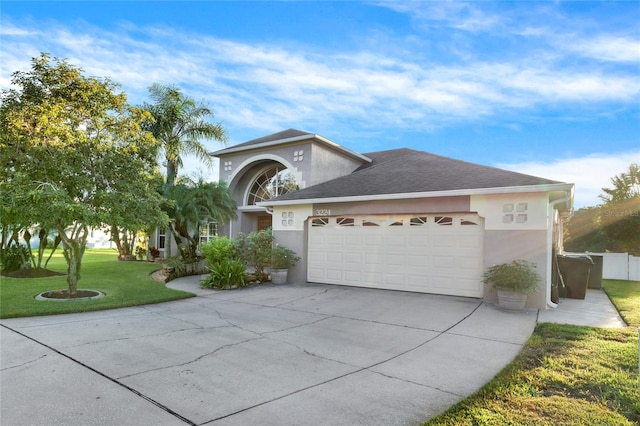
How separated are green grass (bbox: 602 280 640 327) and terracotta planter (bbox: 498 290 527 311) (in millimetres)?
1810

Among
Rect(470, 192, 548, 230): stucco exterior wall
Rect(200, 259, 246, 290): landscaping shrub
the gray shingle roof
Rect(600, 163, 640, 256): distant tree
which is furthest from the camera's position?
Rect(600, 163, 640, 256): distant tree

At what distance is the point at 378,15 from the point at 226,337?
8.46 metres

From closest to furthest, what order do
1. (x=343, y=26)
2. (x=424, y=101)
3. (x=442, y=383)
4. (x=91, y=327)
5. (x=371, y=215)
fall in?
(x=442, y=383), (x=91, y=327), (x=343, y=26), (x=371, y=215), (x=424, y=101)

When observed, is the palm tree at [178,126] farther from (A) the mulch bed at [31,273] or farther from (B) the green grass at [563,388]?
(B) the green grass at [563,388]

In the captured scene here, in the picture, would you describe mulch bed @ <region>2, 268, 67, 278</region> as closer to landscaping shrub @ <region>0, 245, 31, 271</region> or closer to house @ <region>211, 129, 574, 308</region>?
landscaping shrub @ <region>0, 245, 31, 271</region>

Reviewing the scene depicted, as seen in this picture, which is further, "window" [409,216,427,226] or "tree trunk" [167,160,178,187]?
"tree trunk" [167,160,178,187]

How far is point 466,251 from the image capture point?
937 cm

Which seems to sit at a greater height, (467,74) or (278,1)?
(278,1)

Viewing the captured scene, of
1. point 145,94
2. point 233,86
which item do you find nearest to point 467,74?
point 233,86

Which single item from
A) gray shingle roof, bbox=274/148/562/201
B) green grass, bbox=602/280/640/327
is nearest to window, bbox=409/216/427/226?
gray shingle roof, bbox=274/148/562/201

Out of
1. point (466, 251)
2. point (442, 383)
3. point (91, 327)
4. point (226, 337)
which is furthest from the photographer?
point (466, 251)

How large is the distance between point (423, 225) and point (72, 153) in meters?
8.79

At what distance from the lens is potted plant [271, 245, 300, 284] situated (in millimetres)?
12094

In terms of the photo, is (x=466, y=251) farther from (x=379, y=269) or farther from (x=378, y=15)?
(x=378, y=15)
